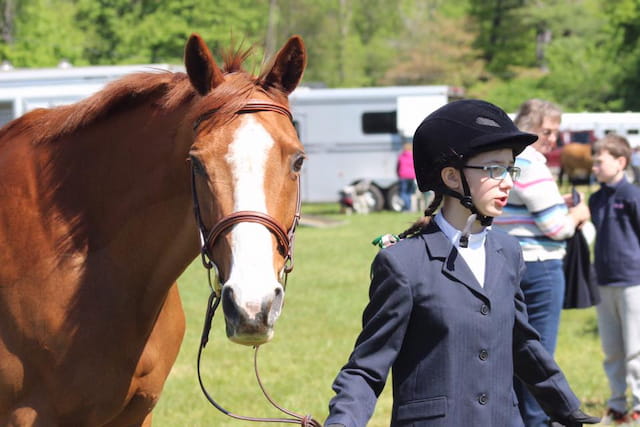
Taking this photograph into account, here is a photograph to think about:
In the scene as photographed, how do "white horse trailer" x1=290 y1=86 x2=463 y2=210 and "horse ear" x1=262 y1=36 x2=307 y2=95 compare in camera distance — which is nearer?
"horse ear" x1=262 y1=36 x2=307 y2=95

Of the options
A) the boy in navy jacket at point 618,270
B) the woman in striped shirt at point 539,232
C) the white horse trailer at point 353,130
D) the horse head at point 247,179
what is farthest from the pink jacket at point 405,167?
the horse head at point 247,179

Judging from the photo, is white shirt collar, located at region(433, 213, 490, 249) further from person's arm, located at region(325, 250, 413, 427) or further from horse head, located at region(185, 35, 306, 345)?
horse head, located at region(185, 35, 306, 345)

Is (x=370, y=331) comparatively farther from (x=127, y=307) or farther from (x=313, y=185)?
(x=313, y=185)

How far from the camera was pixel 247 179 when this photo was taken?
2.97 meters

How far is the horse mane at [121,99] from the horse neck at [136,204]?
0.07 metres

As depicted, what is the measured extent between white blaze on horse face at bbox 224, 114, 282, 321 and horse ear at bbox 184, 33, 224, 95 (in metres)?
0.28

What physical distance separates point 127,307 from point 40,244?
16.4 inches

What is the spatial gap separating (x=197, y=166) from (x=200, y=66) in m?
0.41

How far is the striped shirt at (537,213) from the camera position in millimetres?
5488

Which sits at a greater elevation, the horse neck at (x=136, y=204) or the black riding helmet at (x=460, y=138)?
the black riding helmet at (x=460, y=138)

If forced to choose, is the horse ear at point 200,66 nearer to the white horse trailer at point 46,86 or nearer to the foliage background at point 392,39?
the white horse trailer at point 46,86

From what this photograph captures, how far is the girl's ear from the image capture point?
3113mm

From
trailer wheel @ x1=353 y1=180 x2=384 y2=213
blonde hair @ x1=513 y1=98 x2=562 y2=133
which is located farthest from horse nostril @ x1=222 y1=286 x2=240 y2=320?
trailer wheel @ x1=353 y1=180 x2=384 y2=213

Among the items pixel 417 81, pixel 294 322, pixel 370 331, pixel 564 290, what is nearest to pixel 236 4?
pixel 417 81
